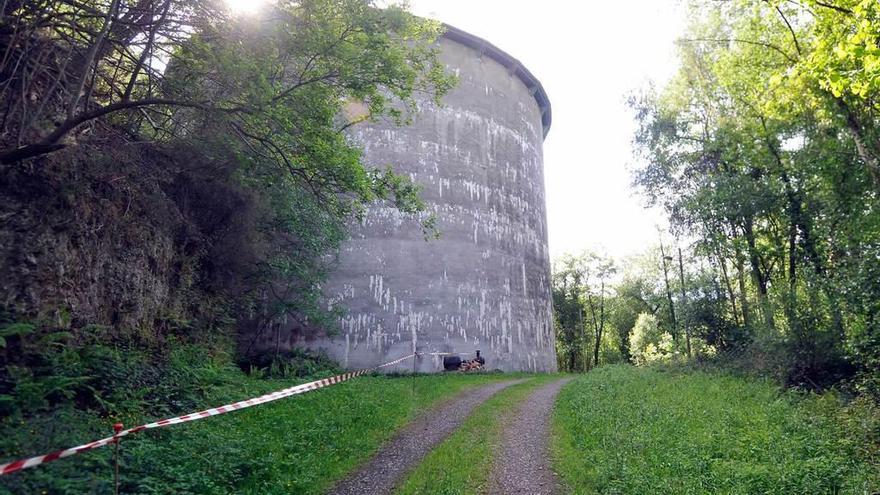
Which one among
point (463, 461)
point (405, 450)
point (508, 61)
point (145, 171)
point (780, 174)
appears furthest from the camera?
point (508, 61)

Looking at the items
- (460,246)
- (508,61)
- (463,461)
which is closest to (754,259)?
(460,246)

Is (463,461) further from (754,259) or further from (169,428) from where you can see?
(754,259)

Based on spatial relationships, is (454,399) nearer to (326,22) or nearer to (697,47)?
(326,22)

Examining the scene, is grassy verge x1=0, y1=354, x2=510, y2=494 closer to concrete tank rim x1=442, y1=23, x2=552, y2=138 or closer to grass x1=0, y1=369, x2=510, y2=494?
grass x1=0, y1=369, x2=510, y2=494

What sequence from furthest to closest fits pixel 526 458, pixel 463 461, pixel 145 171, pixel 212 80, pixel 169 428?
pixel 145 171
pixel 212 80
pixel 526 458
pixel 463 461
pixel 169 428

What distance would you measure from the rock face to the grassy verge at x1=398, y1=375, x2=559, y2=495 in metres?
10.1

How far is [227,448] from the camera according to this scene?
6.99m

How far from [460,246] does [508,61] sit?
11745 millimetres

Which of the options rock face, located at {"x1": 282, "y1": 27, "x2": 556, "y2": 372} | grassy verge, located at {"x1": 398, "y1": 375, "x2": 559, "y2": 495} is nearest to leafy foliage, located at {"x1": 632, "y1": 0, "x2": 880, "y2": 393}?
rock face, located at {"x1": 282, "y1": 27, "x2": 556, "y2": 372}

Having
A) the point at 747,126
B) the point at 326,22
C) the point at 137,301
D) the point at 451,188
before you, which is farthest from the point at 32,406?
the point at 747,126

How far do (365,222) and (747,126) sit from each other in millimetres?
14848

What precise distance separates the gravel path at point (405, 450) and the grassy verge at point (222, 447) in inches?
9.6

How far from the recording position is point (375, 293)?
2095 cm

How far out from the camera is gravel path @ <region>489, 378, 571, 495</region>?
22.2ft
